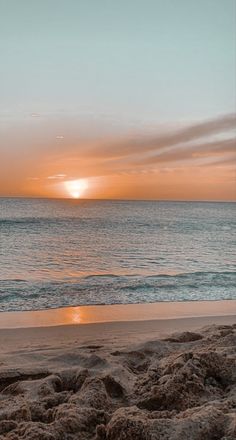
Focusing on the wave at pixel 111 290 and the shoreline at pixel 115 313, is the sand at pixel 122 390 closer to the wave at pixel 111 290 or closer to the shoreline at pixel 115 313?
the shoreline at pixel 115 313

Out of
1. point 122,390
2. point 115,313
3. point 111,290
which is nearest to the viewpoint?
point 122,390

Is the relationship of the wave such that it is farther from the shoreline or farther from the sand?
the sand

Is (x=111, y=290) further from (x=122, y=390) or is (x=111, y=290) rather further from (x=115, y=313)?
(x=122, y=390)

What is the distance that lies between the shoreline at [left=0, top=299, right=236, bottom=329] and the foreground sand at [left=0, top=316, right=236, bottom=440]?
1.73 meters

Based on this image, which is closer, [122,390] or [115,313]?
[122,390]

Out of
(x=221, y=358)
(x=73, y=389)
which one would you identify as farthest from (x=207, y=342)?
(x=73, y=389)

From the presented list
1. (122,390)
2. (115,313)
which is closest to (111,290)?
(115,313)

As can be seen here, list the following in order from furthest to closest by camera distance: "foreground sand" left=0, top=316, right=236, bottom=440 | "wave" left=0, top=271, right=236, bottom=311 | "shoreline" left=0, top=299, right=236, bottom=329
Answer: "wave" left=0, top=271, right=236, bottom=311 → "shoreline" left=0, top=299, right=236, bottom=329 → "foreground sand" left=0, top=316, right=236, bottom=440

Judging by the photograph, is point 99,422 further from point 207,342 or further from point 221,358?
point 207,342

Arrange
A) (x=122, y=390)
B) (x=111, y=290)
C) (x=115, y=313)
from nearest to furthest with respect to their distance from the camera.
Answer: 1. (x=122, y=390)
2. (x=115, y=313)
3. (x=111, y=290)

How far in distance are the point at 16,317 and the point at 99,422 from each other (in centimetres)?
525

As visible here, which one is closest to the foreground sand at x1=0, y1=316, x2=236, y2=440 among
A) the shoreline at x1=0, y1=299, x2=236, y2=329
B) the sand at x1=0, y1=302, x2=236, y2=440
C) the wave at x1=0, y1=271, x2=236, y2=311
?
the sand at x1=0, y1=302, x2=236, y2=440

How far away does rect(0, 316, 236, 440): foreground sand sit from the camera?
2.95m

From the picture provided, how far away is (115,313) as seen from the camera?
8.70 m
